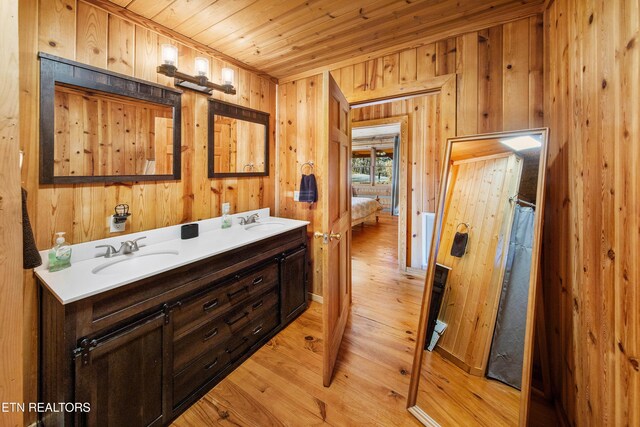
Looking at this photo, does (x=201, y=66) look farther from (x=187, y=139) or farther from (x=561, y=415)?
(x=561, y=415)

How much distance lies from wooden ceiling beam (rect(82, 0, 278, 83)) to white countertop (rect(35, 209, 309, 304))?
1.45 metres

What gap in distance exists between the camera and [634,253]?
803 millimetres

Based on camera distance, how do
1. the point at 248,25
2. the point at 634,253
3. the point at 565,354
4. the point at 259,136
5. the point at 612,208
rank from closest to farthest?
the point at 634,253 < the point at 612,208 < the point at 565,354 < the point at 248,25 < the point at 259,136

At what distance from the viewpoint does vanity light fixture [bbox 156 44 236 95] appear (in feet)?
5.98

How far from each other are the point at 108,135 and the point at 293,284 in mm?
1791

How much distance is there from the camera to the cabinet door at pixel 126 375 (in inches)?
→ 42.9

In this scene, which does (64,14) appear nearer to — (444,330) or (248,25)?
(248,25)

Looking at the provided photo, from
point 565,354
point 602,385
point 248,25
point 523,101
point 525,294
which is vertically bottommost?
point 565,354

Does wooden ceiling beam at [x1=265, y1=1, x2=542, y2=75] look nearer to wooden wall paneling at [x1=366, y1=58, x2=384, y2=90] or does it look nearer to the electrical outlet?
wooden wall paneling at [x1=366, y1=58, x2=384, y2=90]

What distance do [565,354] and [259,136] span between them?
289cm

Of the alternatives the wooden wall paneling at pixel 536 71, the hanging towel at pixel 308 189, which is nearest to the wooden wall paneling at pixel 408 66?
the wooden wall paneling at pixel 536 71

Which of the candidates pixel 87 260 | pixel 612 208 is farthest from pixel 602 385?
pixel 87 260

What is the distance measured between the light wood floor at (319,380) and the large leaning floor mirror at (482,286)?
26cm

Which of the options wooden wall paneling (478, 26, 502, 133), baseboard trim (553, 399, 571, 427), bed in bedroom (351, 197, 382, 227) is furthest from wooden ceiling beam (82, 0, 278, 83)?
bed in bedroom (351, 197, 382, 227)
